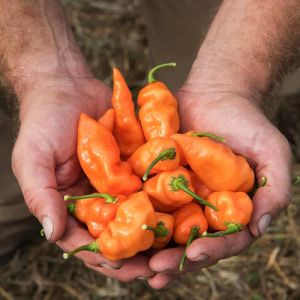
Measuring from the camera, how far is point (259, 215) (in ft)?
7.14

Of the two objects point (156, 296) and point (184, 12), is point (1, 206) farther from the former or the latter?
point (184, 12)

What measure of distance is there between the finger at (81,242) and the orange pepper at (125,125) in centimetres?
46

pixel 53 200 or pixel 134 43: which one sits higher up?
pixel 53 200

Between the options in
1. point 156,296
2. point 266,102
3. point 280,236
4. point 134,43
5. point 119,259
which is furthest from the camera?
point 134,43

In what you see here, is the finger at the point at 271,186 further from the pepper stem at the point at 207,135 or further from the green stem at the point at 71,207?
the green stem at the point at 71,207

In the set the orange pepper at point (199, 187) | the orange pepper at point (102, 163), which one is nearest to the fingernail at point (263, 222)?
the orange pepper at point (199, 187)

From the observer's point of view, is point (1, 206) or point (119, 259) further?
point (1, 206)

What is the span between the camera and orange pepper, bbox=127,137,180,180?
2.17m

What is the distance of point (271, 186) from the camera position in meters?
2.23

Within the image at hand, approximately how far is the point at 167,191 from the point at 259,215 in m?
0.36

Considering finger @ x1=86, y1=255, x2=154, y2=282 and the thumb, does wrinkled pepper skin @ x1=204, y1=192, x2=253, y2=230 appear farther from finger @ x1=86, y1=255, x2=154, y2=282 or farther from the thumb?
the thumb

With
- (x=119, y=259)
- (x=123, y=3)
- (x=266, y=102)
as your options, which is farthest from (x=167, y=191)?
(x=123, y=3)

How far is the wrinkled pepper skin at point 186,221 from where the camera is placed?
2.14m

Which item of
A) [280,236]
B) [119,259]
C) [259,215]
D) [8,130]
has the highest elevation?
[259,215]
